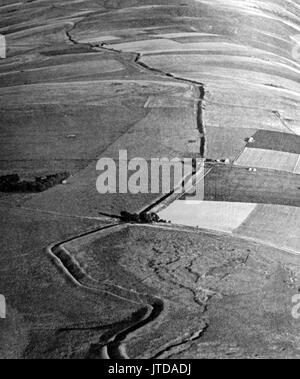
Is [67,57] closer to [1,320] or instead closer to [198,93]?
[198,93]

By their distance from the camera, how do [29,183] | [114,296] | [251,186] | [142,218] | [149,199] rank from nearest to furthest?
[114,296]
[142,218]
[149,199]
[29,183]
[251,186]

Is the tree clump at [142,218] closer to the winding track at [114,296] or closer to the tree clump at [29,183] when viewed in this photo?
the winding track at [114,296]

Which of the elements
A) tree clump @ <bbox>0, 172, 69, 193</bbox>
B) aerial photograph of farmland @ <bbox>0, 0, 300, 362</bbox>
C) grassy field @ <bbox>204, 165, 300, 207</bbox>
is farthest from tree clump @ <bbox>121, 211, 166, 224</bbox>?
tree clump @ <bbox>0, 172, 69, 193</bbox>

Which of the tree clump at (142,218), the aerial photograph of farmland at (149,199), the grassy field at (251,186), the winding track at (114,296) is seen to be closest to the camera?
the winding track at (114,296)

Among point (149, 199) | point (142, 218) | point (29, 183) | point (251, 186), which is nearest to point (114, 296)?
point (142, 218)

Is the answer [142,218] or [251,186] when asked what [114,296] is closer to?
[142,218]

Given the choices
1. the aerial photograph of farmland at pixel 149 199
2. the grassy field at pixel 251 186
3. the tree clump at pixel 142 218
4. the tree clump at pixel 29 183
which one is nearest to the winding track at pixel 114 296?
the aerial photograph of farmland at pixel 149 199

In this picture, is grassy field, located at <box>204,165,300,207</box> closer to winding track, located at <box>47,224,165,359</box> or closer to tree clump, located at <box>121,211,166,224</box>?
tree clump, located at <box>121,211,166,224</box>
